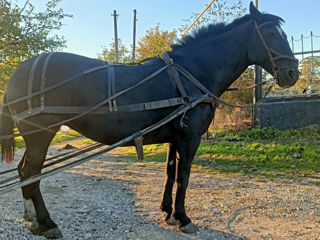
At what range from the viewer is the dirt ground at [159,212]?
3131 mm

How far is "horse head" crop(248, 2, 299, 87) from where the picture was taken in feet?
10.8

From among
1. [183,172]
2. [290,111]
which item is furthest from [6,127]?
[290,111]

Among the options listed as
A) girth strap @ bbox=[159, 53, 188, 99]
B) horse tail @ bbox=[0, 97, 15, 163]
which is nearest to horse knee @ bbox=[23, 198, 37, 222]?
horse tail @ bbox=[0, 97, 15, 163]

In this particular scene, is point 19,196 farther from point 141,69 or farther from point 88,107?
point 141,69

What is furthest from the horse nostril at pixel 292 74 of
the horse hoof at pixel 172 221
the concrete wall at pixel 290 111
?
the concrete wall at pixel 290 111

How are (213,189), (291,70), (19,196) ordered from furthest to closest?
(213,189), (19,196), (291,70)

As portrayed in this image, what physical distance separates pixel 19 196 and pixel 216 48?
3.96m

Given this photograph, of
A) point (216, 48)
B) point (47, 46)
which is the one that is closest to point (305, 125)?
point (216, 48)

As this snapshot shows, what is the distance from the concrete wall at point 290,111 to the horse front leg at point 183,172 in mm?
6443

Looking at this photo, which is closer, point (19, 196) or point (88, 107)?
point (88, 107)

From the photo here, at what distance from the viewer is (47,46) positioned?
8.27 metres

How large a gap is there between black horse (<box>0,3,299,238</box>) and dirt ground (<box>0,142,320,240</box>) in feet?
0.99

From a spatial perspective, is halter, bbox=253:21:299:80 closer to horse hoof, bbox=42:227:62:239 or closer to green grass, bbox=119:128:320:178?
green grass, bbox=119:128:320:178

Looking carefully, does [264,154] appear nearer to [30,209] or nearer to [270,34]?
[270,34]
